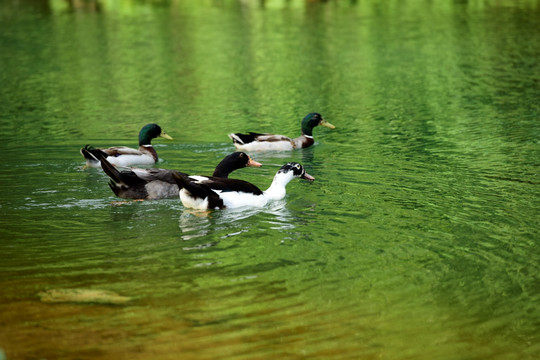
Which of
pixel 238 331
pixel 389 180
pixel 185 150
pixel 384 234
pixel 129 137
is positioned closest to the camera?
pixel 238 331

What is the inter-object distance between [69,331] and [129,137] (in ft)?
37.4

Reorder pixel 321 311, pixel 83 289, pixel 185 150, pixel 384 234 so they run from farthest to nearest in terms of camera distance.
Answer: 1. pixel 185 150
2. pixel 384 234
3. pixel 83 289
4. pixel 321 311

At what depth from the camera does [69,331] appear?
7164 millimetres

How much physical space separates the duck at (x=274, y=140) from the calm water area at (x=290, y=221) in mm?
296

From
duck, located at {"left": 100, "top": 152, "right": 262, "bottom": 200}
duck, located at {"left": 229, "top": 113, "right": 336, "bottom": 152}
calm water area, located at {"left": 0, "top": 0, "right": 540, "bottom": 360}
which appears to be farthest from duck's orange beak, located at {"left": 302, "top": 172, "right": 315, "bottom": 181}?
duck, located at {"left": 229, "top": 113, "right": 336, "bottom": 152}

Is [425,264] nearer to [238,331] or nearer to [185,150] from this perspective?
[238,331]

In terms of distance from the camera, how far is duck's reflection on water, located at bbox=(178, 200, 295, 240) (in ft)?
33.5

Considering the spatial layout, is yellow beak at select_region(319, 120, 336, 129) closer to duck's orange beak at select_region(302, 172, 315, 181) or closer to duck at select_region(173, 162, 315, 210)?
duck's orange beak at select_region(302, 172, 315, 181)

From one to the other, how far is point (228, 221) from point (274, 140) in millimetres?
6181

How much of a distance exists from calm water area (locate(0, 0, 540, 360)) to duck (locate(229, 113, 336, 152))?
30 cm

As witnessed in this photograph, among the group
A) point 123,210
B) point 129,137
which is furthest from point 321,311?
point 129,137

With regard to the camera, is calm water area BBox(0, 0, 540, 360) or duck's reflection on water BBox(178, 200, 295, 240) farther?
duck's reflection on water BBox(178, 200, 295, 240)

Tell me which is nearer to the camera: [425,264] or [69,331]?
[69,331]

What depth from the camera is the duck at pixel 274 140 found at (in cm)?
1636
